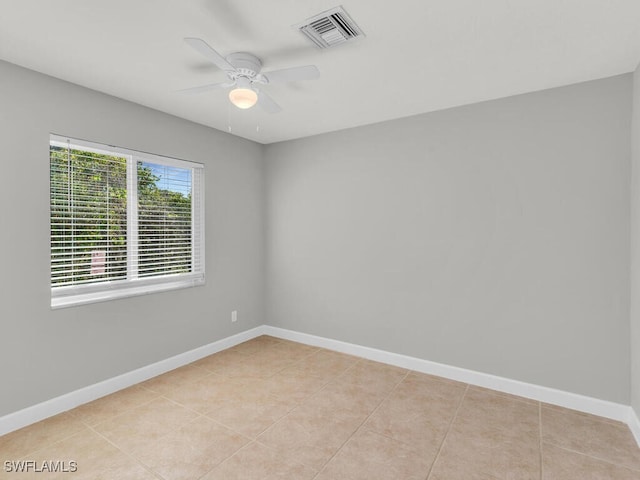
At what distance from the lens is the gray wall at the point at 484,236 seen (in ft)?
7.80

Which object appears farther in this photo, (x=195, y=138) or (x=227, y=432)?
(x=195, y=138)

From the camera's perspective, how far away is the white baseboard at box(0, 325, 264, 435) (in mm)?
2193

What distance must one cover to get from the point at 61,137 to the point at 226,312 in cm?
226

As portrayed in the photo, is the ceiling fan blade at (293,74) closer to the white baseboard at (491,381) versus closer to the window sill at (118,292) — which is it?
the window sill at (118,292)

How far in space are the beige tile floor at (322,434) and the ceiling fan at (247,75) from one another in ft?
7.13

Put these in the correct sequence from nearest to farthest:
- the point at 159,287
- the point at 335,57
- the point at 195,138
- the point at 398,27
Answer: the point at 398,27 → the point at 335,57 → the point at 159,287 → the point at 195,138

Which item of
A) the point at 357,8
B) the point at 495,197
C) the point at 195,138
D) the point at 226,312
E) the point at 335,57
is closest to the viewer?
the point at 357,8

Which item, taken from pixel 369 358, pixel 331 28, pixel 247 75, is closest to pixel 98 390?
pixel 369 358

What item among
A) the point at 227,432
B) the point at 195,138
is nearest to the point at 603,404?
the point at 227,432

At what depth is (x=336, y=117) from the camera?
321 cm

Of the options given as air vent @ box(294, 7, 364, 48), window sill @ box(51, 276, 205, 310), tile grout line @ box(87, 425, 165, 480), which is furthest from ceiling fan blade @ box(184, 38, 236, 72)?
tile grout line @ box(87, 425, 165, 480)

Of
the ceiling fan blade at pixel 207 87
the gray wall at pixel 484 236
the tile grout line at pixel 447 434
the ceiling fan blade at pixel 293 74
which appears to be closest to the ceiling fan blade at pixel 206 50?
the ceiling fan blade at pixel 207 87

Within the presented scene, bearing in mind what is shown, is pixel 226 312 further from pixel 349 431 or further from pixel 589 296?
pixel 589 296

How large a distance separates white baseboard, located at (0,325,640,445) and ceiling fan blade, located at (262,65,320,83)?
2691 mm
